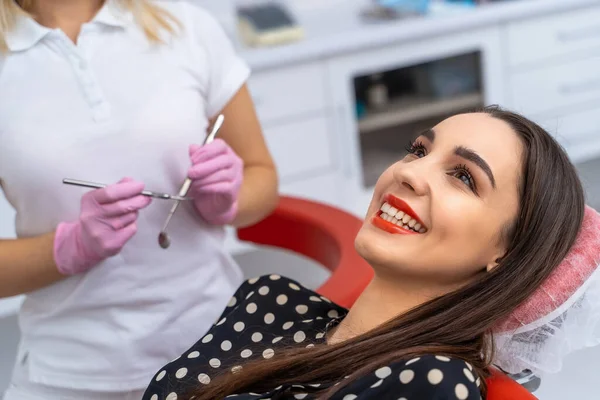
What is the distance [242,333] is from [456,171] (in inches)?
13.3

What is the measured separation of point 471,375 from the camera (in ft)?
2.49

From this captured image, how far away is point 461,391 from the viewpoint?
73cm

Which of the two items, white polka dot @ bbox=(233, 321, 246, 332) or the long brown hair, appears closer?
the long brown hair

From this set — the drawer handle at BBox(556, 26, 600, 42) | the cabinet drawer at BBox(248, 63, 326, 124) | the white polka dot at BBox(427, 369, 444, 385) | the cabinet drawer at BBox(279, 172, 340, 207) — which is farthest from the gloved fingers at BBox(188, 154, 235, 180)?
the drawer handle at BBox(556, 26, 600, 42)

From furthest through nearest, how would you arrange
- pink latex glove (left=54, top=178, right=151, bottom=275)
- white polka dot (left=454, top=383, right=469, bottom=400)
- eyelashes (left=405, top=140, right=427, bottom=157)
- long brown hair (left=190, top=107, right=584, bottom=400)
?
pink latex glove (left=54, top=178, right=151, bottom=275) < eyelashes (left=405, top=140, right=427, bottom=157) < long brown hair (left=190, top=107, right=584, bottom=400) < white polka dot (left=454, top=383, right=469, bottom=400)

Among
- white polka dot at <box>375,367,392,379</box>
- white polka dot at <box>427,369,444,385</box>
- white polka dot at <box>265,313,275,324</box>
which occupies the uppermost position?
white polka dot at <box>427,369,444,385</box>

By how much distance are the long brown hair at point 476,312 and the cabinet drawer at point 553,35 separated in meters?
1.85

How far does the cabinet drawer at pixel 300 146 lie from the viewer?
2.37 metres

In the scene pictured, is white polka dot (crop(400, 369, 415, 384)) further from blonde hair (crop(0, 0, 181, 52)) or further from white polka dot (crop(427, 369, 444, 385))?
blonde hair (crop(0, 0, 181, 52))

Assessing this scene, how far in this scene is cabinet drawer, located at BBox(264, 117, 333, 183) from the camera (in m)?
2.37

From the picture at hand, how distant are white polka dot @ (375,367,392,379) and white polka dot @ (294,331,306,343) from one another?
0.64 feet

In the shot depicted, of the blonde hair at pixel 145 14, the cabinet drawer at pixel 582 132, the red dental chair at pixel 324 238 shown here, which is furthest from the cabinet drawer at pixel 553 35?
the blonde hair at pixel 145 14

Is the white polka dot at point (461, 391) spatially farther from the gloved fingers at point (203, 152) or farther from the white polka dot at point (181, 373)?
the gloved fingers at point (203, 152)

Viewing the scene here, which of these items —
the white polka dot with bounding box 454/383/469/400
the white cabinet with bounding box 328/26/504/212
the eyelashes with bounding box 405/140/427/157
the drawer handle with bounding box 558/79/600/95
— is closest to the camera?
the white polka dot with bounding box 454/383/469/400
